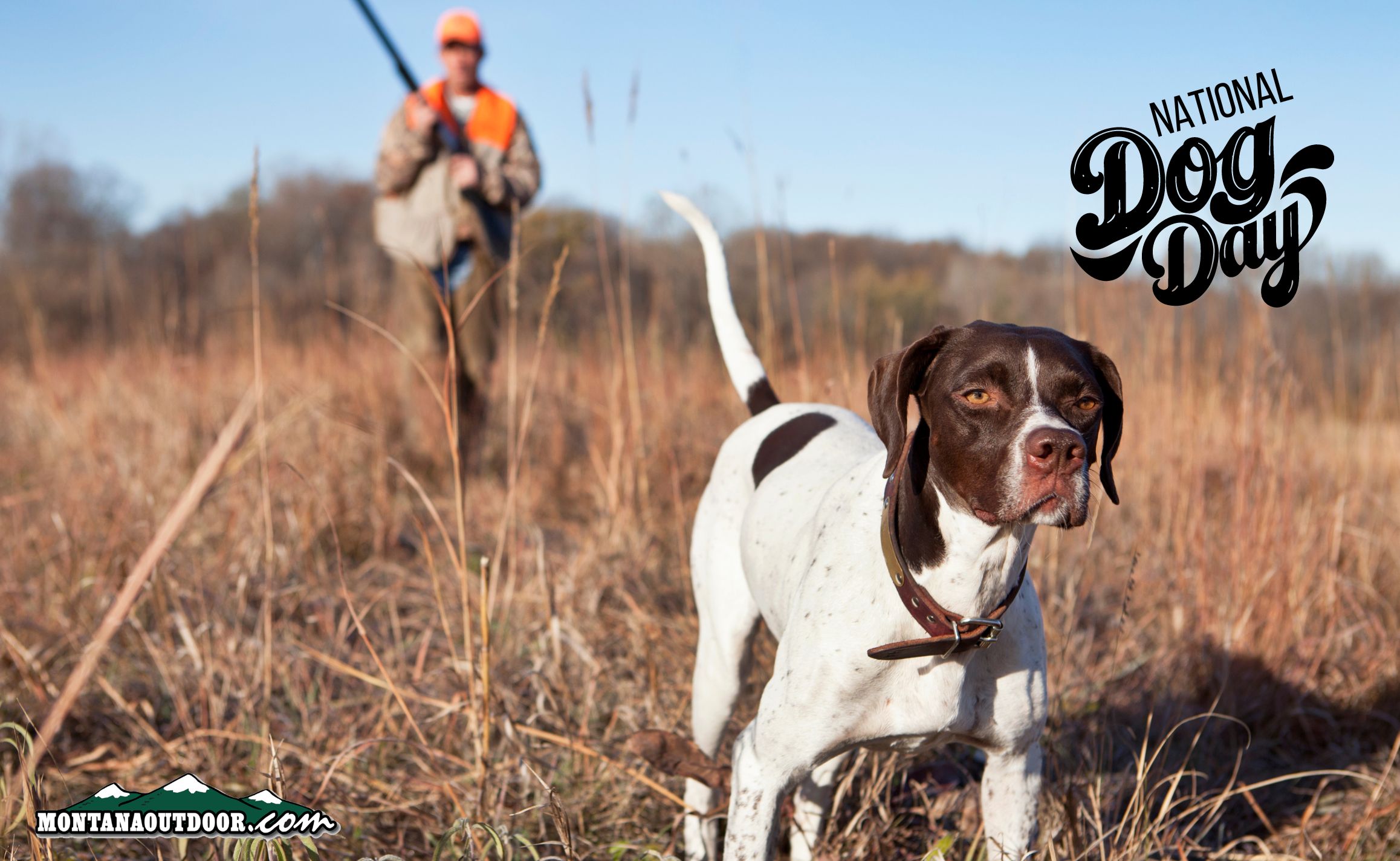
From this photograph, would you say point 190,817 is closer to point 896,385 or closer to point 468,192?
point 896,385

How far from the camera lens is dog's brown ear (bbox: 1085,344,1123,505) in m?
1.83

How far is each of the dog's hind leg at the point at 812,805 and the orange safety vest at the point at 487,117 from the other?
428 cm

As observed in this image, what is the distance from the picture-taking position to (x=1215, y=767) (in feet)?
9.21

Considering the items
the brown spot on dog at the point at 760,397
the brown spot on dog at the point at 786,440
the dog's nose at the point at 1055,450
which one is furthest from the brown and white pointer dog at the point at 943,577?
the brown spot on dog at the point at 760,397

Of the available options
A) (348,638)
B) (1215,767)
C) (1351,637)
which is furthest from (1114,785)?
(348,638)

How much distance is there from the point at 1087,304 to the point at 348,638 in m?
3.12

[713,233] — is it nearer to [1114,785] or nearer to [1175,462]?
[1114,785]

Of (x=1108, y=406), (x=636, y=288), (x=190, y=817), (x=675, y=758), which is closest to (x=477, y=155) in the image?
(x=675, y=758)

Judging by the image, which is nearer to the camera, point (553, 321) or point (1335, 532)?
point (1335, 532)

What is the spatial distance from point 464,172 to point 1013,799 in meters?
4.23

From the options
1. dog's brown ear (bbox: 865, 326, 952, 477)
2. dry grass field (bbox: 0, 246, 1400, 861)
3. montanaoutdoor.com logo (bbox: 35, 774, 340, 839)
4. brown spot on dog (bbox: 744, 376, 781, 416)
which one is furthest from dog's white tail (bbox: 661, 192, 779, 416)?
montanaoutdoor.com logo (bbox: 35, 774, 340, 839)

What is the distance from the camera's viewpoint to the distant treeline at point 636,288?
14.4ft

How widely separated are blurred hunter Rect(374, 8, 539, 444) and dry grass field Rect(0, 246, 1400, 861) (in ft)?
2.82

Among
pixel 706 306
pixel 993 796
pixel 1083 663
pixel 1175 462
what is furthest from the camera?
pixel 706 306
